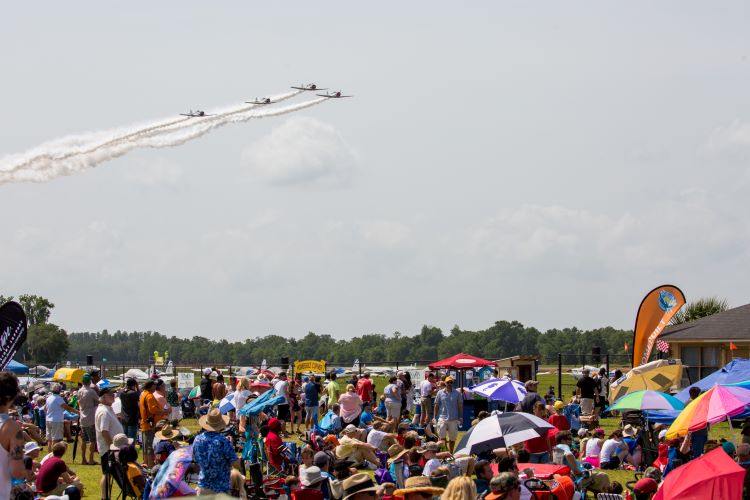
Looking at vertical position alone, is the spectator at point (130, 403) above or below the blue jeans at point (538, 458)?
above

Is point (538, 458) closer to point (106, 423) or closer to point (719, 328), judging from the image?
point (106, 423)

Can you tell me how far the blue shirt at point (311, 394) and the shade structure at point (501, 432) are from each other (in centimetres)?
969

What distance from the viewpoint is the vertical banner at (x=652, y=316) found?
31.2 m

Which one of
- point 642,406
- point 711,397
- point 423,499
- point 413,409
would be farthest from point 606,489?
point 413,409

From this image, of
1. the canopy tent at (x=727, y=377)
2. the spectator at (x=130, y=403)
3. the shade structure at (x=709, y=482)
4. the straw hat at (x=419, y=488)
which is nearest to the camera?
the straw hat at (x=419, y=488)

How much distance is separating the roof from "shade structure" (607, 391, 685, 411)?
13.1m

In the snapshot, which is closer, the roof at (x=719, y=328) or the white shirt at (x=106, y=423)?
the white shirt at (x=106, y=423)

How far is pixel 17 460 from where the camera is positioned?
6.82 m

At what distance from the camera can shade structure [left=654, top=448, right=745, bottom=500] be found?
28.2 feet

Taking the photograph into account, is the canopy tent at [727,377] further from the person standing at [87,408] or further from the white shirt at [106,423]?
the person standing at [87,408]

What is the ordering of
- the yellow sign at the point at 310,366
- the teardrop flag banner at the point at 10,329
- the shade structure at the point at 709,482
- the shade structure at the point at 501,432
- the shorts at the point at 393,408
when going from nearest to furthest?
1. the shade structure at the point at 709,482
2. the shade structure at the point at 501,432
3. the teardrop flag banner at the point at 10,329
4. the shorts at the point at 393,408
5. the yellow sign at the point at 310,366

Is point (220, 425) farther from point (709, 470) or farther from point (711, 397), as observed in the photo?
point (711, 397)

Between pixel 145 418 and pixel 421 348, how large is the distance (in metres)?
163

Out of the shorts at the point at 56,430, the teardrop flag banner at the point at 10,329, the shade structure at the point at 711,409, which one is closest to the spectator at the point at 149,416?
the teardrop flag banner at the point at 10,329
